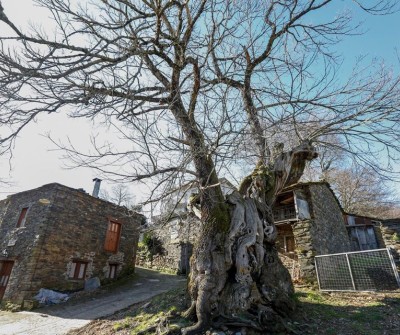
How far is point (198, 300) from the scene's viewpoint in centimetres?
433

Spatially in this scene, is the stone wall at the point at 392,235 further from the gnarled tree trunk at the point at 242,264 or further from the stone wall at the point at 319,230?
the gnarled tree trunk at the point at 242,264

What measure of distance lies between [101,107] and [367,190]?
786 inches

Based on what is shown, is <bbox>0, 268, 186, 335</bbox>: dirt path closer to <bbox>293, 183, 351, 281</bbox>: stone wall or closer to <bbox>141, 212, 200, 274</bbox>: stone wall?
<bbox>141, 212, 200, 274</bbox>: stone wall

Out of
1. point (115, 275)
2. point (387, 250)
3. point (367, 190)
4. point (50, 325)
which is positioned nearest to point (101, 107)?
point (50, 325)

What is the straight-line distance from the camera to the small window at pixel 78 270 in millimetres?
10805

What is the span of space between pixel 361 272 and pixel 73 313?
8383mm

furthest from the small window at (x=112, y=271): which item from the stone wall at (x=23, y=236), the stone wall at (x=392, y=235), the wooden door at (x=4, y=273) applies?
the stone wall at (x=392, y=235)

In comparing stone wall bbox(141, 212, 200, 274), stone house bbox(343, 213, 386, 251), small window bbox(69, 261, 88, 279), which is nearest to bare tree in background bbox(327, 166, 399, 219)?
stone house bbox(343, 213, 386, 251)

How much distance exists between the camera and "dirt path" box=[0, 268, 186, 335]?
656cm

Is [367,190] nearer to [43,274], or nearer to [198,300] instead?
[198,300]

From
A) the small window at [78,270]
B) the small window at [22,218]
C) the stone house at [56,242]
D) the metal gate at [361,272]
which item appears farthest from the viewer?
the small window at [22,218]

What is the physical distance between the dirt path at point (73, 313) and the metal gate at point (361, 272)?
583 cm

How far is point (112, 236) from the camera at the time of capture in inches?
510

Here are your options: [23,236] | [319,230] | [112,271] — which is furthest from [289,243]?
[23,236]
